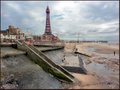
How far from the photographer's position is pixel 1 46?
45.8 feet

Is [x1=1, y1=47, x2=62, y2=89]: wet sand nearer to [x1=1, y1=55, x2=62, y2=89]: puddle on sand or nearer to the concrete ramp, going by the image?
[x1=1, y1=55, x2=62, y2=89]: puddle on sand

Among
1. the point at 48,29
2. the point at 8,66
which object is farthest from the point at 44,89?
the point at 48,29

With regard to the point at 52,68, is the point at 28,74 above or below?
below

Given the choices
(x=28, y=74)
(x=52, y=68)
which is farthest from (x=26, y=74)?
(x=52, y=68)

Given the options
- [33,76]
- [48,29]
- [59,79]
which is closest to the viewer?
[33,76]

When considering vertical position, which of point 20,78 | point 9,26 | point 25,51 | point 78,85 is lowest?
point 78,85

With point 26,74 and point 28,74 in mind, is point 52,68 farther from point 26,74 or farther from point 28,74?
point 26,74

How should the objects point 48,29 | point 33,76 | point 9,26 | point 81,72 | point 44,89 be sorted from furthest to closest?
1. point 48,29
2. point 9,26
3. point 81,72
4. point 33,76
5. point 44,89

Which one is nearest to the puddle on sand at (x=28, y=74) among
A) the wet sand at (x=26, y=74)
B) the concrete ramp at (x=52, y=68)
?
the wet sand at (x=26, y=74)

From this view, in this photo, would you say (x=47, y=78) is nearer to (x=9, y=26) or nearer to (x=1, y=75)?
(x=1, y=75)

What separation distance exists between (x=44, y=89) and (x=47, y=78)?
57.2 inches

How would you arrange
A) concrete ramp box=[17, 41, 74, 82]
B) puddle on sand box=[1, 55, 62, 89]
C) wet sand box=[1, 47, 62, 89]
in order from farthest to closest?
concrete ramp box=[17, 41, 74, 82], puddle on sand box=[1, 55, 62, 89], wet sand box=[1, 47, 62, 89]

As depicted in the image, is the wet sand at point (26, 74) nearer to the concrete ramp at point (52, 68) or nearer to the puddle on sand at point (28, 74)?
the puddle on sand at point (28, 74)

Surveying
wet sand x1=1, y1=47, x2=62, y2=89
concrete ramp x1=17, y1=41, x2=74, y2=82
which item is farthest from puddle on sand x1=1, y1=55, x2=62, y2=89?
concrete ramp x1=17, y1=41, x2=74, y2=82
